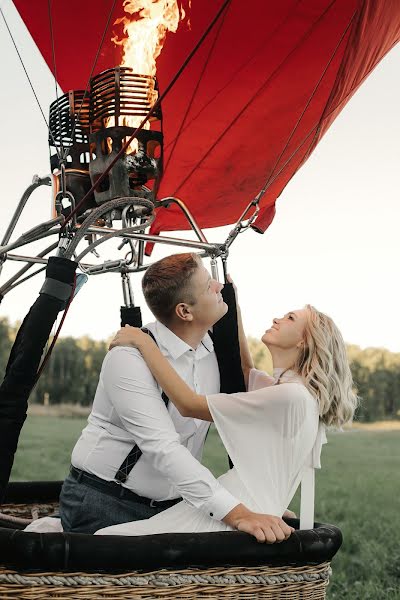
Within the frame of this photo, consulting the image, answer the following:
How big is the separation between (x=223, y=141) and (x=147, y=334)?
2166mm

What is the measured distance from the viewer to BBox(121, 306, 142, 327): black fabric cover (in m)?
2.33

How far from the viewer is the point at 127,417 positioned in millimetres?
1687

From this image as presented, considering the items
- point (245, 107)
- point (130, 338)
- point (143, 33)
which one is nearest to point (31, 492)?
point (130, 338)

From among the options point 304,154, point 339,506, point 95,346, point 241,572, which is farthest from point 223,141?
point 95,346

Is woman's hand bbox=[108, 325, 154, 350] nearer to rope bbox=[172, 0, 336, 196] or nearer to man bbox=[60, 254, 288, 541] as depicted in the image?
man bbox=[60, 254, 288, 541]

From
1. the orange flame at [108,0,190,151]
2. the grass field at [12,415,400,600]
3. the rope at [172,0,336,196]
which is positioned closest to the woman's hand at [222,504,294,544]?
the orange flame at [108,0,190,151]

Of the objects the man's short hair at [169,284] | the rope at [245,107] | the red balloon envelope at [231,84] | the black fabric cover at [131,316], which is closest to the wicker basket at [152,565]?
the man's short hair at [169,284]

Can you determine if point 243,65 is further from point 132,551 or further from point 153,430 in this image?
point 132,551

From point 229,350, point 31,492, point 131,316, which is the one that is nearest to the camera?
point 229,350

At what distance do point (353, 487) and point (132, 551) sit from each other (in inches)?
316

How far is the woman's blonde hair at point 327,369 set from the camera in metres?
1.78

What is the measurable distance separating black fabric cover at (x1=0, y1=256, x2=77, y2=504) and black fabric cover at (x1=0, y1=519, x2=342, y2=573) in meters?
0.22

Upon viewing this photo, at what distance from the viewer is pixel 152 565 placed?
1506 millimetres

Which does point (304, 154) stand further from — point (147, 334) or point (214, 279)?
point (147, 334)
